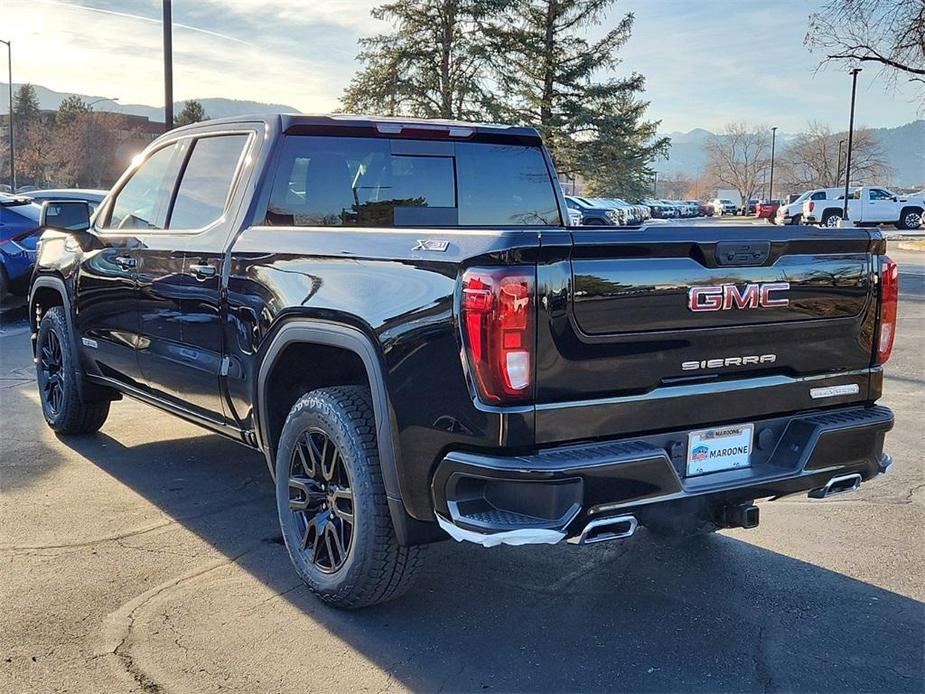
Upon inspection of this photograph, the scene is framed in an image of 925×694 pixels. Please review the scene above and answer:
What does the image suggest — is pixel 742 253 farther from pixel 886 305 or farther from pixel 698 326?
pixel 886 305

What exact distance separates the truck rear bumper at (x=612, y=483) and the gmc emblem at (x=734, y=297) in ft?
1.45

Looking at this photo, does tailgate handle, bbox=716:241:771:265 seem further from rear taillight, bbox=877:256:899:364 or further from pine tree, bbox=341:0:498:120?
pine tree, bbox=341:0:498:120

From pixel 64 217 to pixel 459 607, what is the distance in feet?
11.5

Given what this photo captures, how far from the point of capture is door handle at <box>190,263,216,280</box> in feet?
13.8

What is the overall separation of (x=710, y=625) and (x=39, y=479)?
12.7 feet

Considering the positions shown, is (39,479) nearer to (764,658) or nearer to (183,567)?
(183,567)

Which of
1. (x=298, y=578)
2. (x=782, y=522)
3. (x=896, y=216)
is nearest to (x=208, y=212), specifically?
(x=298, y=578)

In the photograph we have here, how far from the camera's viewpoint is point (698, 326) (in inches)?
122

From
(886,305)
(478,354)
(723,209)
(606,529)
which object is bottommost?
(606,529)

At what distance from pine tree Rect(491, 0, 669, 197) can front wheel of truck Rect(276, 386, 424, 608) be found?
29459 mm

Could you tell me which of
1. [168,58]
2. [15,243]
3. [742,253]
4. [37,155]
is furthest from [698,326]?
[37,155]

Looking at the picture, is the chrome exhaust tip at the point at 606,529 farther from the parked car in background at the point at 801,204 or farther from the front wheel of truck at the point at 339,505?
the parked car in background at the point at 801,204

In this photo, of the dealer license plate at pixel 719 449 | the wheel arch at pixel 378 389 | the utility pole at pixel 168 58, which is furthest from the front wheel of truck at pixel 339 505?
the utility pole at pixel 168 58

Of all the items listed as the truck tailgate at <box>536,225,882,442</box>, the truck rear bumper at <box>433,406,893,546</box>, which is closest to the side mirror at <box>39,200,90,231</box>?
the truck rear bumper at <box>433,406,893,546</box>
